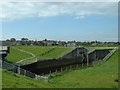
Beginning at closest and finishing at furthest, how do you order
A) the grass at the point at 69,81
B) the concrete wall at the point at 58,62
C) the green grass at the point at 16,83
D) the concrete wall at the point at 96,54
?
the green grass at the point at 16,83
the grass at the point at 69,81
the concrete wall at the point at 58,62
the concrete wall at the point at 96,54

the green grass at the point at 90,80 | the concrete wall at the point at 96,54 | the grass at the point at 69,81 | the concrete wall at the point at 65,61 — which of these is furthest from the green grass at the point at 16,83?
the concrete wall at the point at 96,54

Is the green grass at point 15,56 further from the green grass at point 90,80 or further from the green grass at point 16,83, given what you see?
the green grass at point 16,83

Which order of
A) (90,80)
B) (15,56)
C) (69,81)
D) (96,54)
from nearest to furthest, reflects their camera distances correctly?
1. (90,80)
2. (69,81)
3. (15,56)
4. (96,54)

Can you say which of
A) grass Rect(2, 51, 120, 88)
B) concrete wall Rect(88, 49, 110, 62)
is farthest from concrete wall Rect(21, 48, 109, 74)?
grass Rect(2, 51, 120, 88)

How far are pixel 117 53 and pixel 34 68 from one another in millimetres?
18036

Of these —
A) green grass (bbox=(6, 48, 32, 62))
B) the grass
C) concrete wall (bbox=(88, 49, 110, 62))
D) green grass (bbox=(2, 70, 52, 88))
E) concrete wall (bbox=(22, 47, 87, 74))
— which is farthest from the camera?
concrete wall (bbox=(88, 49, 110, 62))

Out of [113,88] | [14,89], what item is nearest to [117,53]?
[113,88]

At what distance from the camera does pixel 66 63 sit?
158ft

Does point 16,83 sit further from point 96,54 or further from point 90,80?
point 96,54

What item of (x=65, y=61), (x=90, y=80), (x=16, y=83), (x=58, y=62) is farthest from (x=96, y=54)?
(x=16, y=83)

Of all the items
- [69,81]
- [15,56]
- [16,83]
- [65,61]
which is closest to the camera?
[16,83]

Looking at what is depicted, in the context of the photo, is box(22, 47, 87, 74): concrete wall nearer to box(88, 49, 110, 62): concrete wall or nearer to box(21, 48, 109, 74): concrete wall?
box(21, 48, 109, 74): concrete wall

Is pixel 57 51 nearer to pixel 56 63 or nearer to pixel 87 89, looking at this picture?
pixel 56 63

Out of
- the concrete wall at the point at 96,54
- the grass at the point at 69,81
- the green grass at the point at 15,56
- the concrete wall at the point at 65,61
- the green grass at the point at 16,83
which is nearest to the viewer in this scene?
the green grass at the point at 16,83
